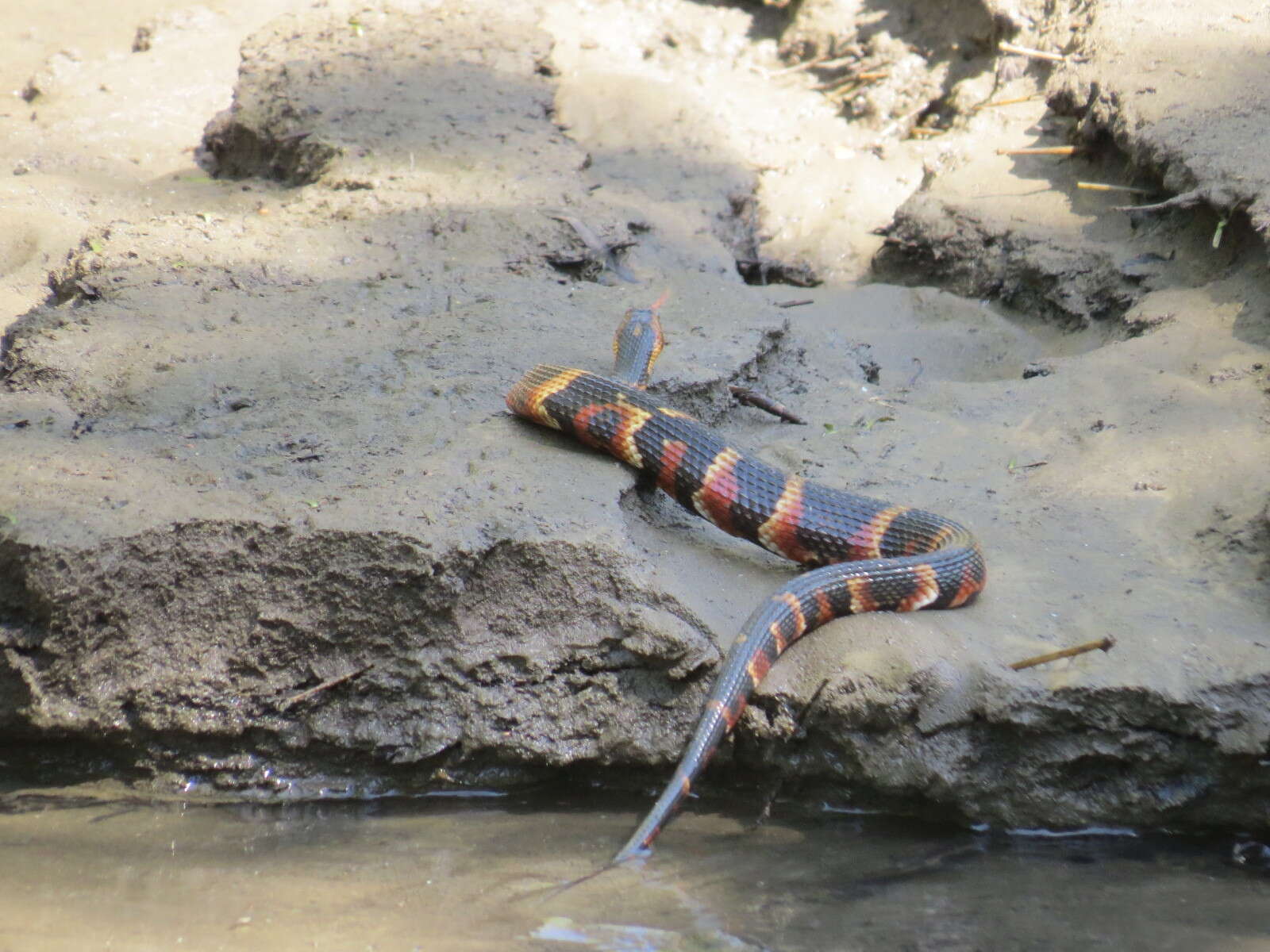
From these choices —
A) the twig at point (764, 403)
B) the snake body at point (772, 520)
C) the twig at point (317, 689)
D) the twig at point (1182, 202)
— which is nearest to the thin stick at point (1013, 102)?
the twig at point (1182, 202)

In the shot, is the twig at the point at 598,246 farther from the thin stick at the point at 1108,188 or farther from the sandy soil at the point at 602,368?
the thin stick at the point at 1108,188

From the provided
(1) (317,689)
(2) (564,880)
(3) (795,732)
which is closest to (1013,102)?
(3) (795,732)

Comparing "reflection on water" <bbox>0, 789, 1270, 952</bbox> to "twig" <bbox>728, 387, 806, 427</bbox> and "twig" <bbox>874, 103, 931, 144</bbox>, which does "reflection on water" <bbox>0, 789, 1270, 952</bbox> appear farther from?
"twig" <bbox>874, 103, 931, 144</bbox>

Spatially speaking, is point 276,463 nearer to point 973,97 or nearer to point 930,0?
point 973,97

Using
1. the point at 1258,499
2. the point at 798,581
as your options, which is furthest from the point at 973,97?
the point at 798,581

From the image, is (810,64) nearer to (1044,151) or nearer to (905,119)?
(905,119)

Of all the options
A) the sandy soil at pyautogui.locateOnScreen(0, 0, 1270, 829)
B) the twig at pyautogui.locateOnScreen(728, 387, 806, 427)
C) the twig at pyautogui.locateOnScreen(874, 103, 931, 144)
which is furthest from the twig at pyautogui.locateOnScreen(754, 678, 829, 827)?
the twig at pyautogui.locateOnScreen(874, 103, 931, 144)
